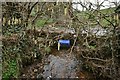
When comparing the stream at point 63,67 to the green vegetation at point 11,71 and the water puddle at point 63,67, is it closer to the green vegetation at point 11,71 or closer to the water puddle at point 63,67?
the water puddle at point 63,67

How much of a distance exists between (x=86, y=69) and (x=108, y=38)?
828 millimetres

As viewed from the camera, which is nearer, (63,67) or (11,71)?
(11,71)

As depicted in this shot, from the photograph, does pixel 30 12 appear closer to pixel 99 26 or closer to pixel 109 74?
pixel 99 26

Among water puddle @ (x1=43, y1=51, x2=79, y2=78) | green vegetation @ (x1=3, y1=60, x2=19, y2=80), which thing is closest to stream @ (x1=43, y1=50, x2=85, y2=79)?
water puddle @ (x1=43, y1=51, x2=79, y2=78)

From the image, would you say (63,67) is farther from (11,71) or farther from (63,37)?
Answer: (11,71)

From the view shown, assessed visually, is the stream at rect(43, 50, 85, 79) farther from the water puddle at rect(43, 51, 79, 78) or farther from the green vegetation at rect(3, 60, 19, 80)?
the green vegetation at rect(3, 60, 19, 80)

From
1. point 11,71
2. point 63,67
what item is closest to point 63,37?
point 63,67

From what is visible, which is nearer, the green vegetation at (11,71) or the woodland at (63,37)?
the woodland at (63,37)

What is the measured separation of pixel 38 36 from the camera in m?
5.68

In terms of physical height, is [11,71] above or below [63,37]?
below

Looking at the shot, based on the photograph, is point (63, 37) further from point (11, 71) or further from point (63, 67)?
point (11, 71)

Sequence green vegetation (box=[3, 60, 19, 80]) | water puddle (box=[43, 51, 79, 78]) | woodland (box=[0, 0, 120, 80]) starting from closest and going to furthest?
woodland (box=[0, 0, 120, 80]) < green vegetation (box=[3, 60, 19, 80]) < water puddle (box=[43, 51, 79, 78])

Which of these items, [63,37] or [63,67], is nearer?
[63,37]

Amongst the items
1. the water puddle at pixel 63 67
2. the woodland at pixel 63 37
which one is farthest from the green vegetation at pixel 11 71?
the water puddle at pixel 63 67
